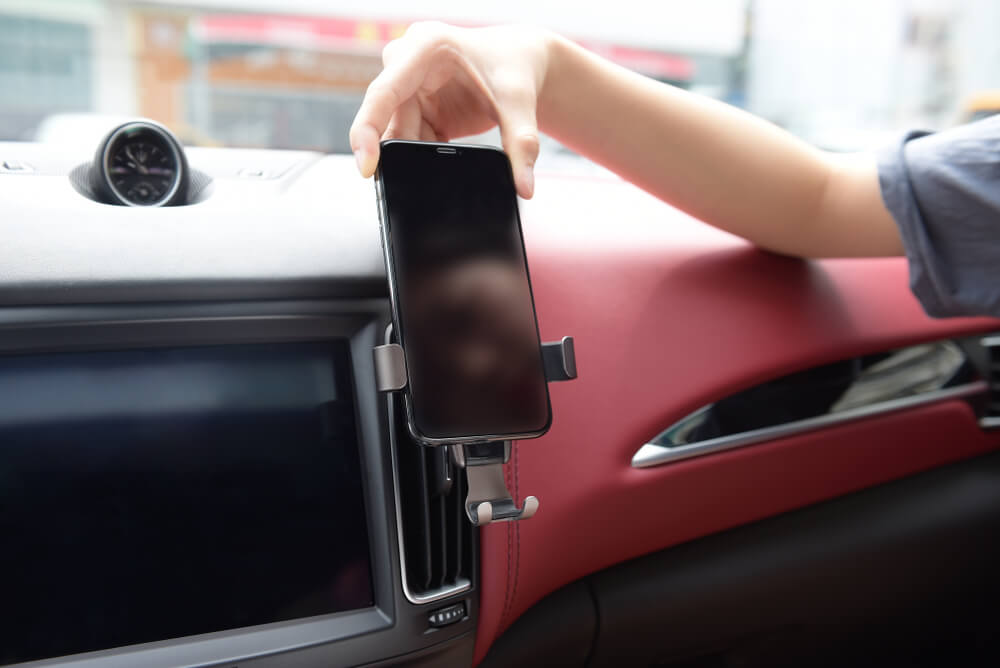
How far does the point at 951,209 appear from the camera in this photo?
89 cm

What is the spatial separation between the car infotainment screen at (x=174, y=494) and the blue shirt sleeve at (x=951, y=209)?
25.7 inches

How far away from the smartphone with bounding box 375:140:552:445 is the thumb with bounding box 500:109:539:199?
37mm

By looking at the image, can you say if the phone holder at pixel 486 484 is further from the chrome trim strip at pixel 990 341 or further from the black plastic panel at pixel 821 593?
the chrome trim strip at pixel 990 341

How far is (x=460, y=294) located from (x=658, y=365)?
0.34 metres

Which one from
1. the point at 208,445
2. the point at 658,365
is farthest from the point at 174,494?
the point at 658,365

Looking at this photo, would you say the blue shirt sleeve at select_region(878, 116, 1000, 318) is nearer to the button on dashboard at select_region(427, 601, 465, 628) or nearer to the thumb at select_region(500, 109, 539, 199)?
the thumb at select_region(500, 109, 539, 199)

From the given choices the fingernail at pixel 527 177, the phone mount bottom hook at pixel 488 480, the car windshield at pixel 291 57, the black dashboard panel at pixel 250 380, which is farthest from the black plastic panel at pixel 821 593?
the car windshield at pixel 291 57

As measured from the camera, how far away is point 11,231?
0.67 meters

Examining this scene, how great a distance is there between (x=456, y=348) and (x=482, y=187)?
152mm

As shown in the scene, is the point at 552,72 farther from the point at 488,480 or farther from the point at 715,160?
the point at 488,480

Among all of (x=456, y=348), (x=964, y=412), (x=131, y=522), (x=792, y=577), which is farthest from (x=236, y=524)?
(x=964, y=412)

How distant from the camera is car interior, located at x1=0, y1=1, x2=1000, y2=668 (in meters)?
0.69

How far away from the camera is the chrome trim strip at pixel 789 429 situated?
0.94 m

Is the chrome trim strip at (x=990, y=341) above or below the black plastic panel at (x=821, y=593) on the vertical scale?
above
